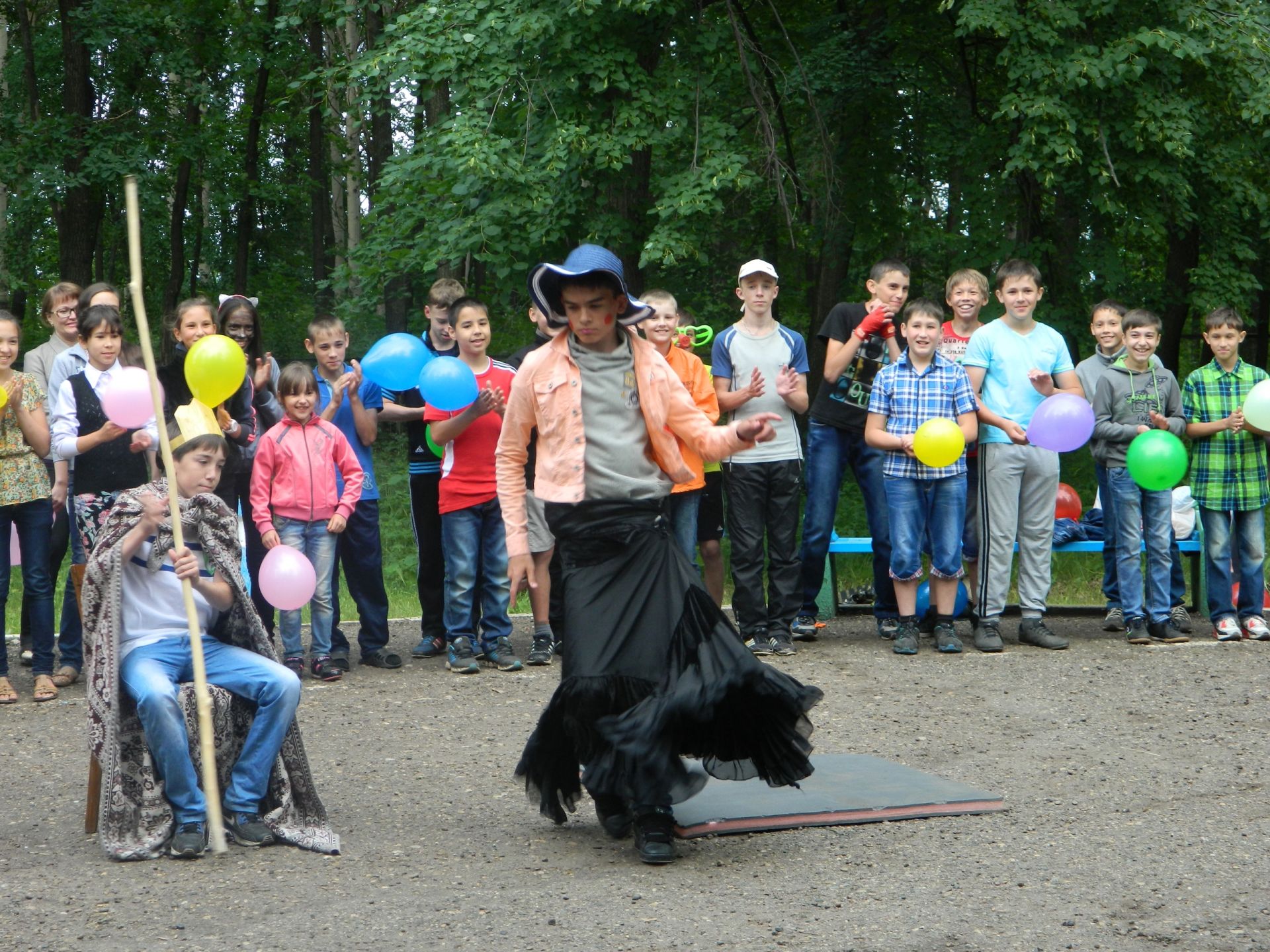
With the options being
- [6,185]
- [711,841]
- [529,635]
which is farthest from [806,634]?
[6,185]

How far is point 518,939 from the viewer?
4039 millimetres

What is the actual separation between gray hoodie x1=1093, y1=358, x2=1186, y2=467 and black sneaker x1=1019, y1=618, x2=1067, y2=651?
108 centimetres

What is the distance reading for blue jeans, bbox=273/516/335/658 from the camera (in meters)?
7.80

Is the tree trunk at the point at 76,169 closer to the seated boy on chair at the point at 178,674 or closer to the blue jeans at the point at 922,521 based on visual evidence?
the blue jeans at the point at 922,521

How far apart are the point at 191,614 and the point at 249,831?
83 centimetres

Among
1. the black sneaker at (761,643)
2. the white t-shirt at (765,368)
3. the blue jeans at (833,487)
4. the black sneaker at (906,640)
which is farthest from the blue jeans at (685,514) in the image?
the black sneaker at (906,640)

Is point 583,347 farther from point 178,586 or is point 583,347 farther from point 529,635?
point 529,635

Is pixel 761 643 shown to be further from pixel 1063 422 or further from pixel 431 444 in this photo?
pixel 431 444

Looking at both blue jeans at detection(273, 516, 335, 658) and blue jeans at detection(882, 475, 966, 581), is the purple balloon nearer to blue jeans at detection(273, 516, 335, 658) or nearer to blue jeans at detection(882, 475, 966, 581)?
blue jeans at detection(882, 475, 966, 581)

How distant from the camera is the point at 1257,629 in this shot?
884cm

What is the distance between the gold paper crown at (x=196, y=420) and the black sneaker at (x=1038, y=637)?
4900 millimetres

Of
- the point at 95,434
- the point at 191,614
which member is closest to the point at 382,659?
the point at 95,434

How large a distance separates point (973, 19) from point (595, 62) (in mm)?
3472

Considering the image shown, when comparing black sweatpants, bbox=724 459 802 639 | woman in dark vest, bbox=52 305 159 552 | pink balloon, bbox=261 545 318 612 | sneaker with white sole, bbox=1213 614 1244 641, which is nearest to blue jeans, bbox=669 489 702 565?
black sweatpants, bbox=724 459 802 639
